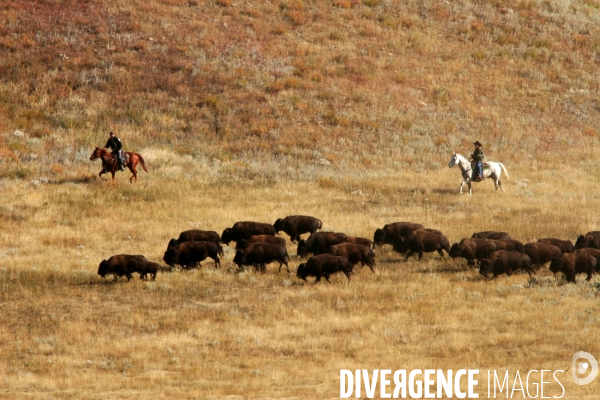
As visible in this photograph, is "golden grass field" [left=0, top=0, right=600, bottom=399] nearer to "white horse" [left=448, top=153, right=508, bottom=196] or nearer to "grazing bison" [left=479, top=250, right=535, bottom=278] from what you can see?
"grazing bison" [left=479, top=250, right=535, bottom=278]

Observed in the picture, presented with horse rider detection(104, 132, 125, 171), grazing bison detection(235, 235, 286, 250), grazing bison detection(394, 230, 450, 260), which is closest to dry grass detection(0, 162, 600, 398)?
grazing bison detection(394, 230, 450, 260)

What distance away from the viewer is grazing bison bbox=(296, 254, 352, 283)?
22203 mm

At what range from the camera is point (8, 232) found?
2809 centimetres

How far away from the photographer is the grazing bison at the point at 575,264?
22.0 metres

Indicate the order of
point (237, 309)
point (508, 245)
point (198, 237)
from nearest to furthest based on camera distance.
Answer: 1. point (237, 309)
2. point (508, 245)
3. point (198, 237)

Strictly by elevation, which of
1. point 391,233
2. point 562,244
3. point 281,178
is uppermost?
point 281,178

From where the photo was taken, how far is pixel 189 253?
23859 millimetres

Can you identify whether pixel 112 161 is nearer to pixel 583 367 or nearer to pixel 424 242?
pixel 424 242

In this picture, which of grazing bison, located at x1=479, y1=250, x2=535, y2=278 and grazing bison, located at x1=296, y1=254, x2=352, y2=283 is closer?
grazing bison, located at x1=296, y1=254, x2=352, y2=283

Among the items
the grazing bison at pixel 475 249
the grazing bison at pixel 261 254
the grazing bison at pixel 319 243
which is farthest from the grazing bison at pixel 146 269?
the grazing bison at pixel 475 249

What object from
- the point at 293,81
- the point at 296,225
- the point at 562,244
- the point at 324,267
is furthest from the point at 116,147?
the point at 562,244

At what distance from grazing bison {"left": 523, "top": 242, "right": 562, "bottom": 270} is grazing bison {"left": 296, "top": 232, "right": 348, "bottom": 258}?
5131 millimetres

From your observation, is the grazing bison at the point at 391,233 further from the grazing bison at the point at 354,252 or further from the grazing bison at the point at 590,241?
the grazing bison at the point at 590,241

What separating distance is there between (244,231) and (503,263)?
8022 millimetres
